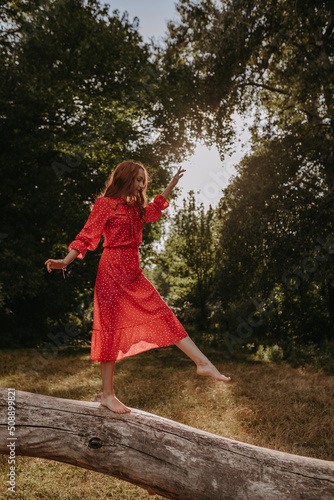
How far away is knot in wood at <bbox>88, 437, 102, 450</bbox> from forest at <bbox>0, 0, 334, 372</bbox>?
8.61m

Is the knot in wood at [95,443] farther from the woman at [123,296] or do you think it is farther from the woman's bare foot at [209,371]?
the woman's bare foot at [209,371]

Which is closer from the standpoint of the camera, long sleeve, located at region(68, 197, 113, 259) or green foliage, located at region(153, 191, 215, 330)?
long sleeve, located at region(68, 197, 113, 259)

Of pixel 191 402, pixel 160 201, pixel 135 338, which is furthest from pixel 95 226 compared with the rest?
pixel 191 402

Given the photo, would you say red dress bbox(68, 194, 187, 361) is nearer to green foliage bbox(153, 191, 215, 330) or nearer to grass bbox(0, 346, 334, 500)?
grass bbox(0, 346, 334, 500)

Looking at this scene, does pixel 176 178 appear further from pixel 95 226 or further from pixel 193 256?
pixel 193 256

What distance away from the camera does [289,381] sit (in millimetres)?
7633

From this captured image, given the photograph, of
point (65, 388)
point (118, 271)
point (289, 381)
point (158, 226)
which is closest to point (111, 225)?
point (118, 271)

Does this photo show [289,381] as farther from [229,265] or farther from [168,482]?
[168,482]

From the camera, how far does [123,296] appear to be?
10.3 feet

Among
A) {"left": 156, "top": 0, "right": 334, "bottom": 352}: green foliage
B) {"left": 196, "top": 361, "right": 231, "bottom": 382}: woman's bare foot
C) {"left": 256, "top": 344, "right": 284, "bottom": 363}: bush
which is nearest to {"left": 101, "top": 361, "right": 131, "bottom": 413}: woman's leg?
{"left": 196, "top": 361, "right": 231, "bottom": 382}: woman's bare foot

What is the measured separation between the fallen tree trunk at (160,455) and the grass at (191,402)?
4.07 feet

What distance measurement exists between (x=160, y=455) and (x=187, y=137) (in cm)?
1297

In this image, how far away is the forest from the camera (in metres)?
10.5

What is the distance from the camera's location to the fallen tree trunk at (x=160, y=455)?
2365 mm
